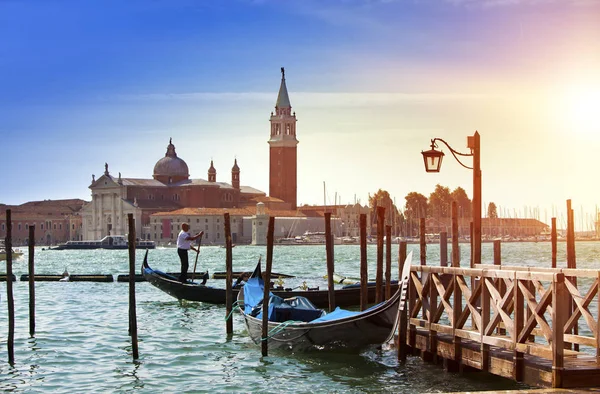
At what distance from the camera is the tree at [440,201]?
347 ft

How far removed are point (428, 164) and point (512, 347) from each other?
3.06m

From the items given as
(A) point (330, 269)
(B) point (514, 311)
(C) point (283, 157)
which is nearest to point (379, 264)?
(A) point (330, 269)

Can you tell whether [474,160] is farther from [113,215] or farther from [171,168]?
[171,168]

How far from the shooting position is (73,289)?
23688mm

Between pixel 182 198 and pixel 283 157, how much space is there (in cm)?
1094

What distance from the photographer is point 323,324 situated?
9.95 metres

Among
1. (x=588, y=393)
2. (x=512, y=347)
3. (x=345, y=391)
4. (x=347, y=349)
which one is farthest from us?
(x=347, y=349)

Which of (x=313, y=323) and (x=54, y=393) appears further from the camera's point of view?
(x=313, y=323)

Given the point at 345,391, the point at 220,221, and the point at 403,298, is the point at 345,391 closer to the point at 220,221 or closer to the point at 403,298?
the point at 403,298

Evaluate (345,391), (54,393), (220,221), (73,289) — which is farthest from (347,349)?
(220,221)

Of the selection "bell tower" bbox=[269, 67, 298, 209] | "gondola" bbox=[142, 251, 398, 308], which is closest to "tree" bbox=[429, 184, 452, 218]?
"bell tower" bbox=[269, 67, 298, 209]

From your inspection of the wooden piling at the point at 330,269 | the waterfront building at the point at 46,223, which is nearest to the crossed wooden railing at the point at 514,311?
the wooden piling at the point at 330,269

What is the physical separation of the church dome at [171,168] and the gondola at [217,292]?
2935 inches

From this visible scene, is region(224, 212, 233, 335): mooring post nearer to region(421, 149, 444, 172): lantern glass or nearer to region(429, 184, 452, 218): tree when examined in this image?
region(421, 149, 444, 172): lantern glass
